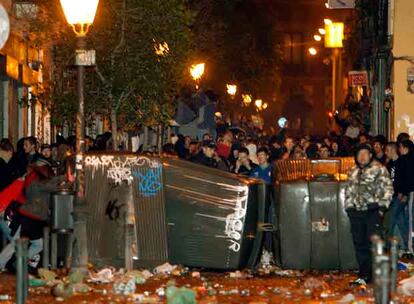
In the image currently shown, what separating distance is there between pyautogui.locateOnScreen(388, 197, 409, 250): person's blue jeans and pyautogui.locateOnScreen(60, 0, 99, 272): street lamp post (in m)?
5.84

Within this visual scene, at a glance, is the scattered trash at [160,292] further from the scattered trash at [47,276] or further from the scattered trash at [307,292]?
the scattered trash at [307,292]

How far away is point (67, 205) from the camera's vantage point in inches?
591

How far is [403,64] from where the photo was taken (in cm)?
2964

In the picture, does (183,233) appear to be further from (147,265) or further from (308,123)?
(308,123)

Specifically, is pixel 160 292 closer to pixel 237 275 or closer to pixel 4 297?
pixel 4 297

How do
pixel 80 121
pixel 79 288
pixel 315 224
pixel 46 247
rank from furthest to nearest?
pixel 315 224 < pixel 80 121 < pixel 46 247 < pixel 79 288

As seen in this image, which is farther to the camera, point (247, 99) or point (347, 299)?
point (247, 99)

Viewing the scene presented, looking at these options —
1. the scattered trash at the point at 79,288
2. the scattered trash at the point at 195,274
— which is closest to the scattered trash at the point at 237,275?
the scattered trash at the point at 195,274

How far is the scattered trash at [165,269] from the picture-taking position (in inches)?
614

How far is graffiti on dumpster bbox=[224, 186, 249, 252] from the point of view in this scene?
1578 centimetres

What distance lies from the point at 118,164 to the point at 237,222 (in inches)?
69.4

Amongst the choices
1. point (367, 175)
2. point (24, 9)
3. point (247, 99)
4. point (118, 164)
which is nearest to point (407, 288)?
point (367, 175)

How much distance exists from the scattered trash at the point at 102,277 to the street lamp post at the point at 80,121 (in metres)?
0.19

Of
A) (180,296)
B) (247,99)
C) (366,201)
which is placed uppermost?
(247,99)
